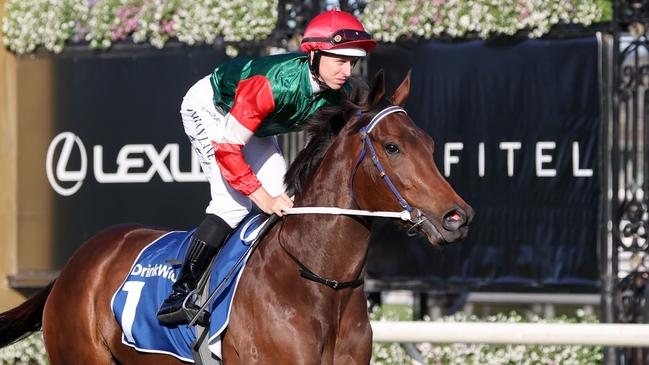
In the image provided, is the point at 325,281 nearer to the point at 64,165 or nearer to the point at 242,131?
the point at 242,131

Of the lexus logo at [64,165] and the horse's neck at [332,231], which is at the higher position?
the horse's neck at [332,231]

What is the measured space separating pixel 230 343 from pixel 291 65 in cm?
99

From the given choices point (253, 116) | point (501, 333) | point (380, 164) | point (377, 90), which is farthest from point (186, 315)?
Answer: point (501, 333)

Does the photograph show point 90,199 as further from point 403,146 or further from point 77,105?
point 403,146

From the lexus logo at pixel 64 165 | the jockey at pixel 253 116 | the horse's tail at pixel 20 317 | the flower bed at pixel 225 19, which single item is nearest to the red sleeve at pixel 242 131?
the jockey at pixel 253 116

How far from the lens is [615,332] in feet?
18.2

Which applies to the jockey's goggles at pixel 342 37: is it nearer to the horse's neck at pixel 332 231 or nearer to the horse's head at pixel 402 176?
the horse's head at pixel 402 176

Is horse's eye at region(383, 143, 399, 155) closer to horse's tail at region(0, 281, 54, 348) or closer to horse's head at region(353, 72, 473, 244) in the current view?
horse's head at region(353, 72, 473, 244)

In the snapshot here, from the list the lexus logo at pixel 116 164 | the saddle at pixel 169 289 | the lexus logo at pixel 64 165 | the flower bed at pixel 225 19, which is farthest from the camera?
the lexus logo at pixel 64 165

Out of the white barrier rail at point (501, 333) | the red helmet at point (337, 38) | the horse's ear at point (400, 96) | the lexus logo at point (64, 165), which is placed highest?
the red helmet at point (337, 38)

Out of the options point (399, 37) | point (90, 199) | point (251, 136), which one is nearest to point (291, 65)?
point (251, 136)

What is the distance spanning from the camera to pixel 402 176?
3.86 metres

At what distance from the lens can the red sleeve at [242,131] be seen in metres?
4.07

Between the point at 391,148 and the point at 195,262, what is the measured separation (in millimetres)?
936
